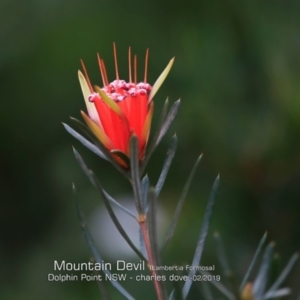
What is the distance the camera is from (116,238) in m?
1.30

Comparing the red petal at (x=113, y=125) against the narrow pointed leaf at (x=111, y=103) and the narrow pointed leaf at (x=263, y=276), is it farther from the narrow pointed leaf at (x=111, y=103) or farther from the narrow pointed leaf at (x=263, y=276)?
the narrow pointed leaf at (x=263, y=276)

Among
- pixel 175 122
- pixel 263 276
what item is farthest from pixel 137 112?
pixel 175 122

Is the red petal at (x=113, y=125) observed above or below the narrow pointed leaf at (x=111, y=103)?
below

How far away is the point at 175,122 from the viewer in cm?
117

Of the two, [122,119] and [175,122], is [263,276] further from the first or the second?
[175,122]

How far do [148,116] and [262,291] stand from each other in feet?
0.48

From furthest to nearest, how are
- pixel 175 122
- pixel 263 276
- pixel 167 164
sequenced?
pixel 175 122, pixel 167 164, pixel 263 276

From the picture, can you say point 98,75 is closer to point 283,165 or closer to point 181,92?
point 181,92

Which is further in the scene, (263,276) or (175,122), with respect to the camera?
(175,122)

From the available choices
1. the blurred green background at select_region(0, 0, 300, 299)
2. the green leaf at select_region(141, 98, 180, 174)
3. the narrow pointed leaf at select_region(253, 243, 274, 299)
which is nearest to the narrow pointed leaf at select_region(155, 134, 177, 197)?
the green leaf at select_region(141, 98, 180, 174)

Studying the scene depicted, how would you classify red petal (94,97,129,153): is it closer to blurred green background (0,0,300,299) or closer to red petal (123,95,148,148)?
red petal (123,95,148,148)

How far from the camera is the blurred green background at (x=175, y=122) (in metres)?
1.10

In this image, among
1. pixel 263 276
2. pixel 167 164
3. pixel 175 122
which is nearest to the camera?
pixel 263 276

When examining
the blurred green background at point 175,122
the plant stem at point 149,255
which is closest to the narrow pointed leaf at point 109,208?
the plant stem at point 149,255
